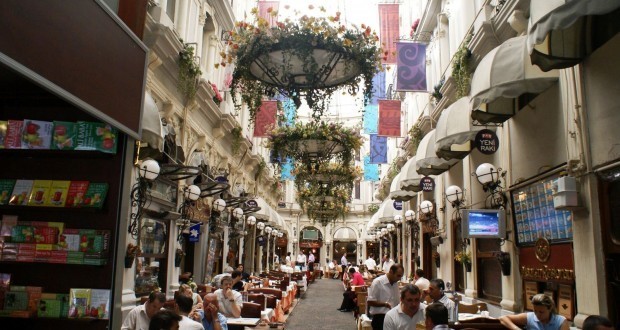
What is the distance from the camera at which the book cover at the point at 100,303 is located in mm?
3943

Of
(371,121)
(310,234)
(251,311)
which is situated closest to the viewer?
(251,311)

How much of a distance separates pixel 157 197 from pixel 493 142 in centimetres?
703

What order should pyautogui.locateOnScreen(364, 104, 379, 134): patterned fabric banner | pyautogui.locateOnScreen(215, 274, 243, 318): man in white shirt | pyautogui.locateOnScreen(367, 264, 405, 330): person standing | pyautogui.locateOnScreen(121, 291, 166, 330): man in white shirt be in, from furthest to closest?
pyautogui.locateOnScreen(364, 104, 379, 134): patterned fabric banner → pyautogui.locateOnScreen(215, 274, 243, 318): man in white shirt → pyautogui.locateOnScreen(367, 264, 405, 330): person standing → pyautogui.locateOnScreen(121, 291, 166, 330): man in white shirt

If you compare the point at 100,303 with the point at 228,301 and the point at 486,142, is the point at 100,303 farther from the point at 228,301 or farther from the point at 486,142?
the point at 486,142

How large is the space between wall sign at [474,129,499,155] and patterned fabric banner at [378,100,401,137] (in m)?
9.36

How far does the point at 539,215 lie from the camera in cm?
838

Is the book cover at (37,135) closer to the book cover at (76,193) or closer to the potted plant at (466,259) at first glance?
the book cover at (76,193)

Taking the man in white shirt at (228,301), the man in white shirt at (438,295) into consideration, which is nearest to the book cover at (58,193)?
the man in white shirt at (228,301)

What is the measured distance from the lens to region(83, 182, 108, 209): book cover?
160 inches

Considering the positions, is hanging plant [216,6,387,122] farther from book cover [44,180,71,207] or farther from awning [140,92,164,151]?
book cover [44,180,71,207]

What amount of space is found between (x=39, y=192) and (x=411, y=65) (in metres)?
11.3

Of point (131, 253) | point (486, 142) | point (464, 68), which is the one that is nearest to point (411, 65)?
point (464, 68)

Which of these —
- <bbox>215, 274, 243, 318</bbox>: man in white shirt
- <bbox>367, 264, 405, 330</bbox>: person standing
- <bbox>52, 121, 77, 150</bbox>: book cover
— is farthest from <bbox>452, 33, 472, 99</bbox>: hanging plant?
<bbox>52, 121, 77, 150</bbox>: book cover

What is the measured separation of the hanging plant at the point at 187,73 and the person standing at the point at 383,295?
7156mm
